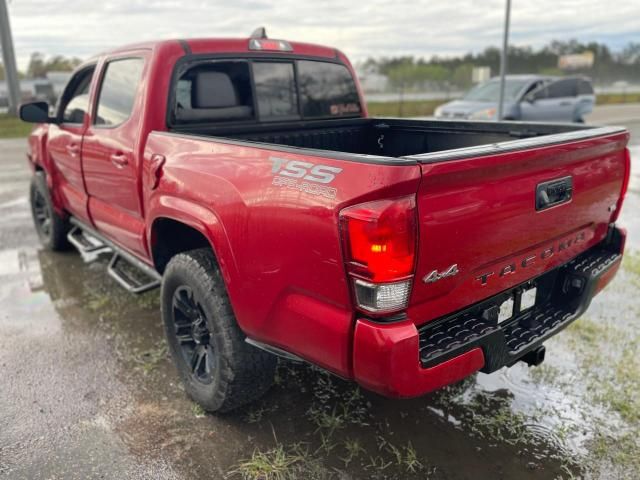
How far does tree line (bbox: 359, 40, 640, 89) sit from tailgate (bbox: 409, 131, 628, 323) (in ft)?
108

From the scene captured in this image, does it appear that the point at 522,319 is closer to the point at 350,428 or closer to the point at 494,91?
the point at 350,428

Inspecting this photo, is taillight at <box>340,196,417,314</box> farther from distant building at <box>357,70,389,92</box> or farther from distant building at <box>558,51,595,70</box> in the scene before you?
distant building at <box>558,51,595,70</box>

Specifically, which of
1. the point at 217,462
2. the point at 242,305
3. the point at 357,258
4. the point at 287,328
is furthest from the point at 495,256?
the point at 217,462

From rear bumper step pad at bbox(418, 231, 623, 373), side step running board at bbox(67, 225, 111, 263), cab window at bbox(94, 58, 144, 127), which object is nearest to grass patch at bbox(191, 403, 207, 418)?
rear bumper step pad at bbox(418, 231, 623, 373)

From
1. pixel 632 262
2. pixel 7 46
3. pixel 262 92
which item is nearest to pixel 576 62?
pixel 7 46

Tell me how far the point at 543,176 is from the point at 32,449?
2720 mm

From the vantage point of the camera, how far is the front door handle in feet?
11.6

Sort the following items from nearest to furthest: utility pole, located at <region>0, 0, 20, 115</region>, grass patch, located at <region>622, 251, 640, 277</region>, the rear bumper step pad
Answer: the rear bumper step pad < grass patch, located at <region>622, 251, 640, 277</region> < utility pole, located at <region>0, 0, 20, 115</region>

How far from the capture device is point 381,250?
197cm

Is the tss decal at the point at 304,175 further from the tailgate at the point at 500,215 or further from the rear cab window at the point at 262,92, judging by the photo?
the rear cab window at the point at 262,92

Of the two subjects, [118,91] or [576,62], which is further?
[576,62]

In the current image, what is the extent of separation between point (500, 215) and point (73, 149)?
3.43 metres

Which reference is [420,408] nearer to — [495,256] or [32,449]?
[495,256]

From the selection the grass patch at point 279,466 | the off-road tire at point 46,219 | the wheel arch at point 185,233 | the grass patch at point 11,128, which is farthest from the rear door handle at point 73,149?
the grass patch at point 11,128
